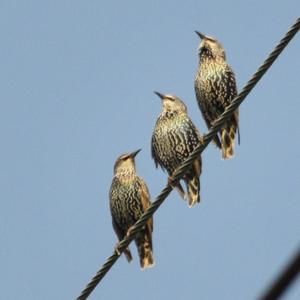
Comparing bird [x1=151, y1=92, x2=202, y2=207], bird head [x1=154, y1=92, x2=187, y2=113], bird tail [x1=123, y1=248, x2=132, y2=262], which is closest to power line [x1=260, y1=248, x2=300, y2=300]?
bird tail [x1=123, y1=248, x2=132, y2=262]

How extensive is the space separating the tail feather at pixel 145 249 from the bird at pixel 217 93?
51.7 inches

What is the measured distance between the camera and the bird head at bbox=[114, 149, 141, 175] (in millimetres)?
8891

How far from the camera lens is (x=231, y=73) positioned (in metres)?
9.02

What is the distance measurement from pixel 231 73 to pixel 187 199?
1845 mm

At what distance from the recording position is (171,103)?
891 cm

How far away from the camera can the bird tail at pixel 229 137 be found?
8.47m

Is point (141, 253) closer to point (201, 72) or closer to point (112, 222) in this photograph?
point (112, 222)

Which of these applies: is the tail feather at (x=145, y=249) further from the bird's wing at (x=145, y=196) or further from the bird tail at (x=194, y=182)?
the bird tail at (x=194, y=182)

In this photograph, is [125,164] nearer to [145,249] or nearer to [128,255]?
[145,249]

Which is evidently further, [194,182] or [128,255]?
[194,182]

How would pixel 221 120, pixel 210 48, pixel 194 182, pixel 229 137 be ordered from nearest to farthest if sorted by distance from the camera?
pixel 221 120, pixel 194 182, pixel 229 137, pixel 210 48

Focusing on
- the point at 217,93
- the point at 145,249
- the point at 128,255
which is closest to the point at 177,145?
the point at 217,93

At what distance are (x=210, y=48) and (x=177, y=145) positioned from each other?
1.63 meters

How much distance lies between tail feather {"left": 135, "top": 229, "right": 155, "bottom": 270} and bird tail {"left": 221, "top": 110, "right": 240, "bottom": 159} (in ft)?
4.34
